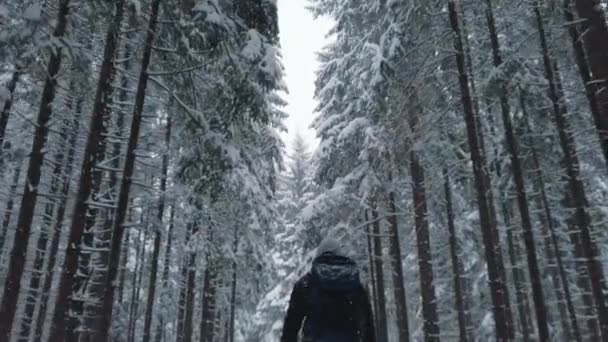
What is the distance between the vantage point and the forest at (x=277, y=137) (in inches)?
378

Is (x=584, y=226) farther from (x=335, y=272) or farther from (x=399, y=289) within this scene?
(x=335, y=272)

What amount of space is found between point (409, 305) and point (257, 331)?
15.0 metres

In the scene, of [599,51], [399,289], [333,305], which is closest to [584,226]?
[399,289]

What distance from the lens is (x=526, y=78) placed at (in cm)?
→ 1423

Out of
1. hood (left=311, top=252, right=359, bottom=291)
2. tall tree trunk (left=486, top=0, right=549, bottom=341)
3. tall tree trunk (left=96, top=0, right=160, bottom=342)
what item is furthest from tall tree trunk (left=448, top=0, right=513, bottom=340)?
tall tree trunk (left=96, top=0, right=160, bottom=342)

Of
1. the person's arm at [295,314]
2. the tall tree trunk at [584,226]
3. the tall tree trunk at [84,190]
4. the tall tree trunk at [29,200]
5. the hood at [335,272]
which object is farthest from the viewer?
the tall tree trunk at [584,226]

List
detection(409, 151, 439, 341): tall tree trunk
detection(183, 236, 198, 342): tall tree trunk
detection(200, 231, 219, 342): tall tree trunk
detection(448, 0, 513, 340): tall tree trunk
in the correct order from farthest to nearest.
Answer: detection(200, 231, 219, 342): tall tree trunk, detection(183, 236, 198, 342): tall tree trunk, detection(409, 151, 439, 341): tall tree trunk, detection(448, 0, 513, 340): tall tree trunk

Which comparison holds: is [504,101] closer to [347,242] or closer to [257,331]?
[347,242]

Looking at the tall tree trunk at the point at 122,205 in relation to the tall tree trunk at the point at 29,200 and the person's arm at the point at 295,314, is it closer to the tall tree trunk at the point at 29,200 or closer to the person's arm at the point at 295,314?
the tall tree trunk at the point at 29,200

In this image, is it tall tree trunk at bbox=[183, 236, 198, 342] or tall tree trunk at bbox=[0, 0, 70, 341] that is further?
tall tree trunk at bbox=[183, 236, 198, 342]

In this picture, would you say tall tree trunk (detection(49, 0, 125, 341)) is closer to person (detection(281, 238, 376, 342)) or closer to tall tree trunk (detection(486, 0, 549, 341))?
person (detection(281, 238, 376, 342))

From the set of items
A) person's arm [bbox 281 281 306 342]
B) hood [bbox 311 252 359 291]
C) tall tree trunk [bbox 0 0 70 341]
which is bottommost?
person's arm [bbox 281 281 306 342]

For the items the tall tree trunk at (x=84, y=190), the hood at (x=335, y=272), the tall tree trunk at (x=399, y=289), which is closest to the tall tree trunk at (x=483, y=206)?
the tall tree trunk at (x=399, y=289)

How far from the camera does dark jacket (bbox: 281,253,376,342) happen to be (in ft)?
13.9
